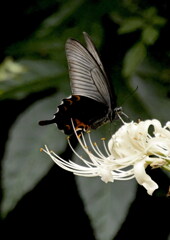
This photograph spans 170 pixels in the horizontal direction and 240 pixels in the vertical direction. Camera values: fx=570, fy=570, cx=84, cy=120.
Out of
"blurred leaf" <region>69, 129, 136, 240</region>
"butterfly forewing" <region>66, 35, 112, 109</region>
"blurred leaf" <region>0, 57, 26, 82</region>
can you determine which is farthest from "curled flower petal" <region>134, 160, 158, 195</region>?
"blurred leaf" <region>0, 57, 26, 82</region>

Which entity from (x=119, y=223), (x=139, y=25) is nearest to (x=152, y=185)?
(x=119, y=223)

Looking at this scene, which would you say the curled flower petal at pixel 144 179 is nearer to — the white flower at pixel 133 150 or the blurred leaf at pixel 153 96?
the white flower at pixel 133 150

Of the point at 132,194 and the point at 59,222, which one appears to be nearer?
the point at 132,194

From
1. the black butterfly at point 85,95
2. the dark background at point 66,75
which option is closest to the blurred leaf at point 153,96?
the dark background at point 66,75

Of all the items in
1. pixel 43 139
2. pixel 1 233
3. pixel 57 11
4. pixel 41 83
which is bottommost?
pixel 1 233

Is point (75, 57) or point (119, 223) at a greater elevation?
point (75, 57)

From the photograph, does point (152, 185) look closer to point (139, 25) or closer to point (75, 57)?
point (75, 57)

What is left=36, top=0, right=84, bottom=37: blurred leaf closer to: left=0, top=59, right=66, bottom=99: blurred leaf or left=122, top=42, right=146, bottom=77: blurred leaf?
left=0, top=59, right=66, bottom=99: blurred leaf
